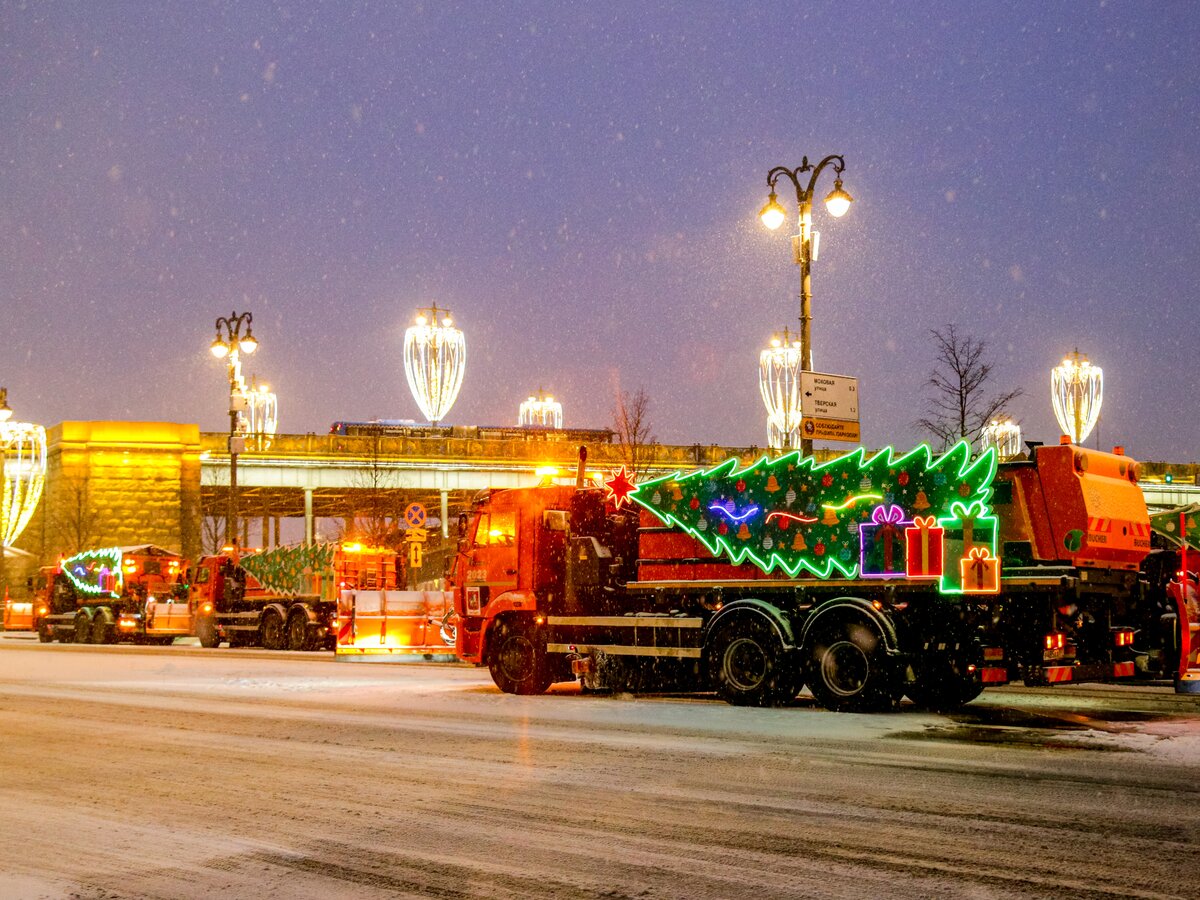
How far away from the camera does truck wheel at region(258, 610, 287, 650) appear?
3575cm

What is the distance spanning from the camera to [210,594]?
1522 inches

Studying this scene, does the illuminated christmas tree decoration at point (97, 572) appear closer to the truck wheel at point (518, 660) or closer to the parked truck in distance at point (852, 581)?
the truck wheel at point (518, 660)

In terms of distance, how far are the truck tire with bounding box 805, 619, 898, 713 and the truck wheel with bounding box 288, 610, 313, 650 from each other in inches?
866

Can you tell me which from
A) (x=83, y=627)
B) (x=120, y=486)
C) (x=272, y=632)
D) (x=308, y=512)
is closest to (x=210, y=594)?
Answer: (x=272, y=632)

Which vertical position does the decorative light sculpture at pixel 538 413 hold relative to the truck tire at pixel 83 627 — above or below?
above

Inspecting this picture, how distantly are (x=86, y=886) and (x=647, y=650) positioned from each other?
10.7m

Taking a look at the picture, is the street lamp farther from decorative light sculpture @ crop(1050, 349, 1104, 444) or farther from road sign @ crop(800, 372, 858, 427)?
decorative light sculpture @ crop(1050, 349, 1104, 444)

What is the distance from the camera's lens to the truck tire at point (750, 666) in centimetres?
1585

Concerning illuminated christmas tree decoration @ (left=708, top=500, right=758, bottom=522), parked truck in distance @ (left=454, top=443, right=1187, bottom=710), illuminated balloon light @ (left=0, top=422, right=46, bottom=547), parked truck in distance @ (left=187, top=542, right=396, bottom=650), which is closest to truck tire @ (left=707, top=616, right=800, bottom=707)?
parked truck in distance @ (left=454, top=443, right=1187, bottom=710)

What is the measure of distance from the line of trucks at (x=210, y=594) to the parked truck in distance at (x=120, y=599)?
0.10 ft

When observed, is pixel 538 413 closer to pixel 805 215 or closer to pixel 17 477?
pixel 17 477

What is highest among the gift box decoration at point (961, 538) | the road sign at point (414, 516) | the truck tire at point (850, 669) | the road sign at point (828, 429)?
the road sign at point (828, 429)

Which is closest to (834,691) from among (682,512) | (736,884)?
(682,512)

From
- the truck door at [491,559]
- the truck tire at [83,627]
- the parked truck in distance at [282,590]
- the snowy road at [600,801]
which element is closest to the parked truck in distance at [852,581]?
the truck door at [491,559]
